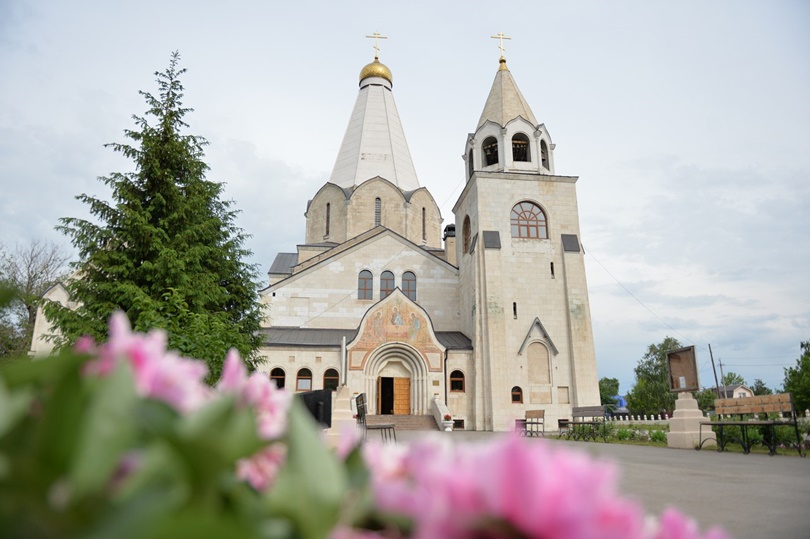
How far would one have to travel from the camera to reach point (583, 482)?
471mm

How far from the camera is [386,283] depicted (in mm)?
27453

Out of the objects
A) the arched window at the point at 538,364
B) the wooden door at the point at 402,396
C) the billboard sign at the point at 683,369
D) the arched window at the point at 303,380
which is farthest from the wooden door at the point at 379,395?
the billboard sign at the point at 683,369

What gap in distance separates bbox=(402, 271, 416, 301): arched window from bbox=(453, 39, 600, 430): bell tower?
2.56 m

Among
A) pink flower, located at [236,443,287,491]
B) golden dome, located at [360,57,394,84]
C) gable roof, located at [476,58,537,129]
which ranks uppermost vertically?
golden dome, located at [360,57,394,84]

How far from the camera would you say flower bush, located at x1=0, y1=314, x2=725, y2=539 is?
43 cm

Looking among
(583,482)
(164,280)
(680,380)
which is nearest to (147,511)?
(583,482)

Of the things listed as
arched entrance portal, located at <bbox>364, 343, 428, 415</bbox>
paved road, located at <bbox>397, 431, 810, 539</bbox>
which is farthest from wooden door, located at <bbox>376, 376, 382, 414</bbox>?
paved road, located at <bbox>397, 431, 810, 539</bbox>

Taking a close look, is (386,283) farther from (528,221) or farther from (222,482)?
(222,482)

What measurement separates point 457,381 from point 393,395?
303 cm

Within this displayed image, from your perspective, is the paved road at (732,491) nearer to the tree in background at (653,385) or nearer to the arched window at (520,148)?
the arched window at (520,148)

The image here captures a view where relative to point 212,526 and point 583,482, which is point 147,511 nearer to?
point 212,526

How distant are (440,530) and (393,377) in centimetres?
2403

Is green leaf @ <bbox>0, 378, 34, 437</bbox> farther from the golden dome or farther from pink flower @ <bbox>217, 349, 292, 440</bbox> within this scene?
the golden dome

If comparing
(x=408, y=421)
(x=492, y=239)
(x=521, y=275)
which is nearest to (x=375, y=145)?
(x=492, y=239)
